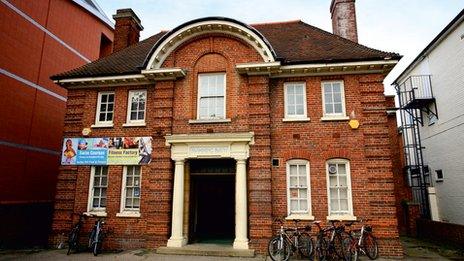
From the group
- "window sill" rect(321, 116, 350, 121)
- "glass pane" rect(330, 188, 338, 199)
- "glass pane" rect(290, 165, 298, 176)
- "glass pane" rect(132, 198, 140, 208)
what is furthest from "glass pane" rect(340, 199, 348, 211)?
"glass pane" rect(132, 198, 140, 208)

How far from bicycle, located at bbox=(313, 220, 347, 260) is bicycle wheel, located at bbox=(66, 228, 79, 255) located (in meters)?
8.98

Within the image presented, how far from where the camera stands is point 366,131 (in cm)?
1205

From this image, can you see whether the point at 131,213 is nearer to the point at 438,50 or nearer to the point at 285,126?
the point at 285,126

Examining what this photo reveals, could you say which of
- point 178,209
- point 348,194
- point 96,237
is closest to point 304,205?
point 348,194

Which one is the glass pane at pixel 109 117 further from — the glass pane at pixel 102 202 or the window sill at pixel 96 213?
the window sill at pixel 96 213

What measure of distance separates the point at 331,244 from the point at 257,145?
430 cm

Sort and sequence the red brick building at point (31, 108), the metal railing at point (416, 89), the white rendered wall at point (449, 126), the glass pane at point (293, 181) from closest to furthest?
the glass pane at point (293, 181)
the white rendered wall at point (449, 126)
the red brick building at point (31, 108)
the metal railing at point (416, 89)

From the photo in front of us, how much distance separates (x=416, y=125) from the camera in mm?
19141

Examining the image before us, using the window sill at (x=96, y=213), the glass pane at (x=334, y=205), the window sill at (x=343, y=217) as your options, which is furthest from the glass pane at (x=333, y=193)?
the window sill at (x=96, y=213)

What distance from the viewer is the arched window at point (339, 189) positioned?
11.6 meters

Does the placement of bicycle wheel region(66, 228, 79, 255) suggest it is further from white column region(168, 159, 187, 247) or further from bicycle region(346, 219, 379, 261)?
bicycle region(346, 219, 379, 261)

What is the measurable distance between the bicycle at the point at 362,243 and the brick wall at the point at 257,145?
0.61 m

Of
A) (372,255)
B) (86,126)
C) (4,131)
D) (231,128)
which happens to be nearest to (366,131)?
(372,255)

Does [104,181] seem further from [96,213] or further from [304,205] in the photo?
[304,205]
